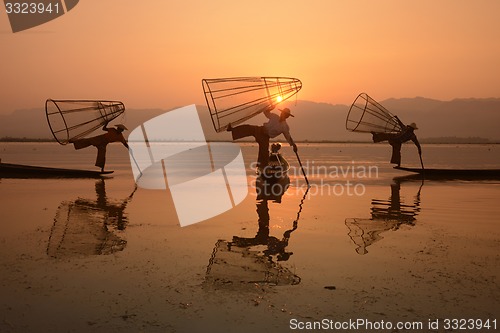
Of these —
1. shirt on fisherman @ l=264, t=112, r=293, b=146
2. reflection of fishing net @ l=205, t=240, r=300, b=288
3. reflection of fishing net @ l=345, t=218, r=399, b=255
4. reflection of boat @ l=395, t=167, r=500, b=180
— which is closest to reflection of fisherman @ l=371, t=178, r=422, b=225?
reflection of fishing net @ l=345, t=218, r=399, b=255

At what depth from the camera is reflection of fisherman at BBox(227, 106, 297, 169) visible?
70.3 ft

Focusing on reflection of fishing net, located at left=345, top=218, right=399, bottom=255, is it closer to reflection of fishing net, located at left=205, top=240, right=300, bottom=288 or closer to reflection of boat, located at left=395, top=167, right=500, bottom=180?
reflection of fishing net, located at left=205, top=240, right=300, bottom=288

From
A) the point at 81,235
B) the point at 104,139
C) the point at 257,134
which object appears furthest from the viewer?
the point at 104,139

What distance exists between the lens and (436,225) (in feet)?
41.0

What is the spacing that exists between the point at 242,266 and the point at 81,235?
4.48 m

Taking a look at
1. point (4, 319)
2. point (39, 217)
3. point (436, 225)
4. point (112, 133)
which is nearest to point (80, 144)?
point (112, 133)

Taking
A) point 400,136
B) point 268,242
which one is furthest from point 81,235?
point 400,136

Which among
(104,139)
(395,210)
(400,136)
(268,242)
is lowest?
(395,210)

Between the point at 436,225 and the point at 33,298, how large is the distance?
1014cm

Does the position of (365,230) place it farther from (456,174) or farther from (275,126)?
(456,174)

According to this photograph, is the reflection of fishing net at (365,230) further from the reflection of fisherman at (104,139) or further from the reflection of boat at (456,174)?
the reflection of boat at (456,174)

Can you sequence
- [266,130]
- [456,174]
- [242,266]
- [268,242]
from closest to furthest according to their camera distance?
1. [242,266]
2. [268,242]
3. [266,130]
4. [456,174]

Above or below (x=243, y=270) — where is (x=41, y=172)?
below

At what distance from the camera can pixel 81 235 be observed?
10.5m
